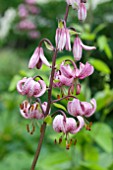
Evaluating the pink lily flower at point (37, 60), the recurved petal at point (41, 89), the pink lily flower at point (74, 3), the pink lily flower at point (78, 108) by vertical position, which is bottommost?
the pink lily flower at point (78, 108)

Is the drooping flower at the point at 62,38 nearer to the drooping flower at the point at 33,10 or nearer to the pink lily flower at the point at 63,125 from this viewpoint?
the pink lily flower at the point at 63,125

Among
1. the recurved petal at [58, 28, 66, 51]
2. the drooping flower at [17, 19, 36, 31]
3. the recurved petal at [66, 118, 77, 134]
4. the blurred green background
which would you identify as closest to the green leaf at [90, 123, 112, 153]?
the blurred green background

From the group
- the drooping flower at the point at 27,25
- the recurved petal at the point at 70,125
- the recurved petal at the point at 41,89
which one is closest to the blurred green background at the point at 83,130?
the recurved petal at the point at 41,89

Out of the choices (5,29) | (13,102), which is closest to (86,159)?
(13,102)

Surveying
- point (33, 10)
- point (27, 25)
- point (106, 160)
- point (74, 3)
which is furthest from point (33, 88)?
point (33, 10)

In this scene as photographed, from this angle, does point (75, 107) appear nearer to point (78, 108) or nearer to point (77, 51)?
point (78, 108)

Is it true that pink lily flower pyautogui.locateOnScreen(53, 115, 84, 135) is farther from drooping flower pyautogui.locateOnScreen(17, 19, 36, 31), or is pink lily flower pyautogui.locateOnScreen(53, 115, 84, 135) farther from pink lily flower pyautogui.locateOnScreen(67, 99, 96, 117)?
drooping flower pyautogui.locateOnScreen(17, 19, 36, 31)

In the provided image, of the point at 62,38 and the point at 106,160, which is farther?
the point at 106,160

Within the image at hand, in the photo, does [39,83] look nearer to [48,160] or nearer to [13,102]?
[48,160]
